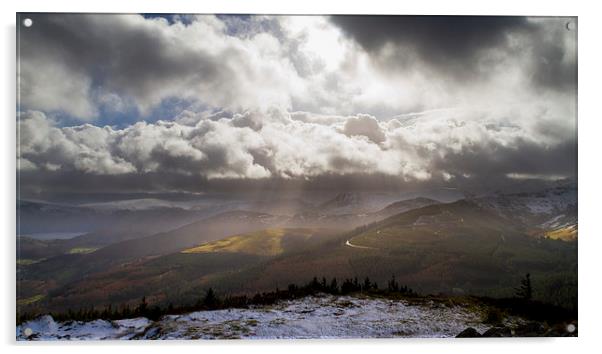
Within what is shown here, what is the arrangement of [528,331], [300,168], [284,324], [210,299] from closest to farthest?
[284,324]
[528,331]
[210,299]
[300,168]

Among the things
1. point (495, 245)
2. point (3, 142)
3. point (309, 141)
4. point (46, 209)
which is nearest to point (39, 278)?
point (46, 209)

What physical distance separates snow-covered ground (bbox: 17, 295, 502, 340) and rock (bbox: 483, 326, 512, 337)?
9 centimetres

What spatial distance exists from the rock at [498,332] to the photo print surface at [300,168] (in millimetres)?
65

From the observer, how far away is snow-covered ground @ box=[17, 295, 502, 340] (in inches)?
224

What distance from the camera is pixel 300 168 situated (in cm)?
657

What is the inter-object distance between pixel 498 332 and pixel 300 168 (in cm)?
366

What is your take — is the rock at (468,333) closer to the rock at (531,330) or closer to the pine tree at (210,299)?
the rock at (531,330)

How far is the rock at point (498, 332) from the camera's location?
19.2ft

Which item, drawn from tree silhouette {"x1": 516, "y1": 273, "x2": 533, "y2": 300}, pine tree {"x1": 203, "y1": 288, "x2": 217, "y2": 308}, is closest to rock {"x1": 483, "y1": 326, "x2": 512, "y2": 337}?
tree silhouette {"x1": 516, "y1": 273, "x2": 533, "y2": 300}

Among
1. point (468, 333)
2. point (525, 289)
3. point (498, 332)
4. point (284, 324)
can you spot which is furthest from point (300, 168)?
point (525, 289)

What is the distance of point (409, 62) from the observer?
259 inches

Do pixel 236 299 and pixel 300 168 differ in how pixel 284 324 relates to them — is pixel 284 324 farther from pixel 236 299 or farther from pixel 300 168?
pixel 300 168

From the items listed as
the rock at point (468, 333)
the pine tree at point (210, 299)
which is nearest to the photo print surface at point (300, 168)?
the pine tree at point (210, 299)

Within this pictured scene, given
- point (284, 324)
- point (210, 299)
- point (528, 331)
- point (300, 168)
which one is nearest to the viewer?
point (284, 324)
